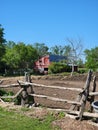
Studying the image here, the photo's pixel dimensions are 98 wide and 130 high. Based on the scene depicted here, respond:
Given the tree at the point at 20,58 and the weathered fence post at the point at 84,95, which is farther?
the tree at the point at 20,58

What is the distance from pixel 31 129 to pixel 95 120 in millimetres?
1981

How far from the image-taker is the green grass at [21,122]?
354 inches

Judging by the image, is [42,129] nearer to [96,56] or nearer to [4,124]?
[4,124]

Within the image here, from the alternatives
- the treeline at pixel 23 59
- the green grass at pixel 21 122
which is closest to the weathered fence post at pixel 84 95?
the green grass at pixel 21 122

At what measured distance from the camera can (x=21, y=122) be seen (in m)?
9.59

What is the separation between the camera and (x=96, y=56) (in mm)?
83000

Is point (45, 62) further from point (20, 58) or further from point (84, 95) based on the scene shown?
point (84, 95)

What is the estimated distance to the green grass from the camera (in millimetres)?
8992

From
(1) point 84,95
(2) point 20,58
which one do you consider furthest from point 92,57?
(1) point 84,95

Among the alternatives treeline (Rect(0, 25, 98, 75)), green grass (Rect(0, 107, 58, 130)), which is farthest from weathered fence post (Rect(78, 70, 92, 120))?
treeline (Rect(0, 25, 98, 75))

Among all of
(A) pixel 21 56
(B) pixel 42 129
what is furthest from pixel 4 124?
(A) pixel 21 56

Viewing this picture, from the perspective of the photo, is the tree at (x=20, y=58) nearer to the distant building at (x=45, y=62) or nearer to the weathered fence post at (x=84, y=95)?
the distant building at (x=45, y=62)

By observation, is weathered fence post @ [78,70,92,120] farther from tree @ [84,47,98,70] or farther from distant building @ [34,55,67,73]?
distant building @ [34,55,67,73]

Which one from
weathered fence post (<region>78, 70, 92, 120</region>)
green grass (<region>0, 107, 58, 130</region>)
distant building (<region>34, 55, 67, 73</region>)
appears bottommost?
green grass (<region>0, 107, 58, 130</region>)
